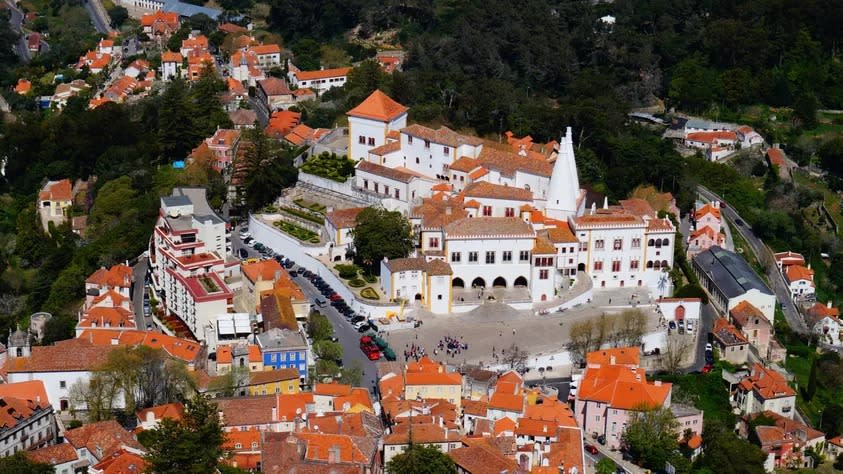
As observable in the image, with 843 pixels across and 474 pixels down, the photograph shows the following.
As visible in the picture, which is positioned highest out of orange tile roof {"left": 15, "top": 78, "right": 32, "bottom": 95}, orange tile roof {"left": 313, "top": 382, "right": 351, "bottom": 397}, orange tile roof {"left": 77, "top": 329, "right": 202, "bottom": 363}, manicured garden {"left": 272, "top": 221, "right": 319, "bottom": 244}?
orange tile roof {"left": 15, "top": 78, "right": 32, "bottom": 95}

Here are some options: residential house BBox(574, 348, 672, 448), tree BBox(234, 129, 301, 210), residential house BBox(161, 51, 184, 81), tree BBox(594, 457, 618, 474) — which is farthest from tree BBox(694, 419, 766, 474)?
residential house BBox(161, 51, 184, 81)

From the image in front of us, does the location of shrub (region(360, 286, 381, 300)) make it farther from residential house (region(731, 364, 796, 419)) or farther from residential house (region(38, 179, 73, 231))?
residential house (region(38, 179, 73, 231))

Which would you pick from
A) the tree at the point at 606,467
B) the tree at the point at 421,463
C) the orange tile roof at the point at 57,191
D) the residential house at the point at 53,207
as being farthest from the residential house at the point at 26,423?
the orange tile roof at the point at 57,191

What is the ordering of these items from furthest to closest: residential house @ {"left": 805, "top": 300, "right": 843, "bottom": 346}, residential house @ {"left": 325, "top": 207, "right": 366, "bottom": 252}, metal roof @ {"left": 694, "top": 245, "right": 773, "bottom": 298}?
residential house @ {"left": 805, "top": 300, "right": 843, "bottom": 346} < metal roof @ {"left": 694, "top": 245, "right": 773, "bottom": 298} < residential house @ {"left": 325, "top": 207, "right": 366, "bottom": 252}

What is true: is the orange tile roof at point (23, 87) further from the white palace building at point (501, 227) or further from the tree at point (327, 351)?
the tree at point (327, 351)

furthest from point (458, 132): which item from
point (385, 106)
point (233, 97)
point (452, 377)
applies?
point (452, 377)

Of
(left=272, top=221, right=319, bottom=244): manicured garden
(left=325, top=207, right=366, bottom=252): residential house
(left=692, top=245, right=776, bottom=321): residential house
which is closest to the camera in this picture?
(left=325, top=207, right=366, bottom=252): residential house

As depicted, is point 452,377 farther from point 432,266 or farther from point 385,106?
point 385,106
